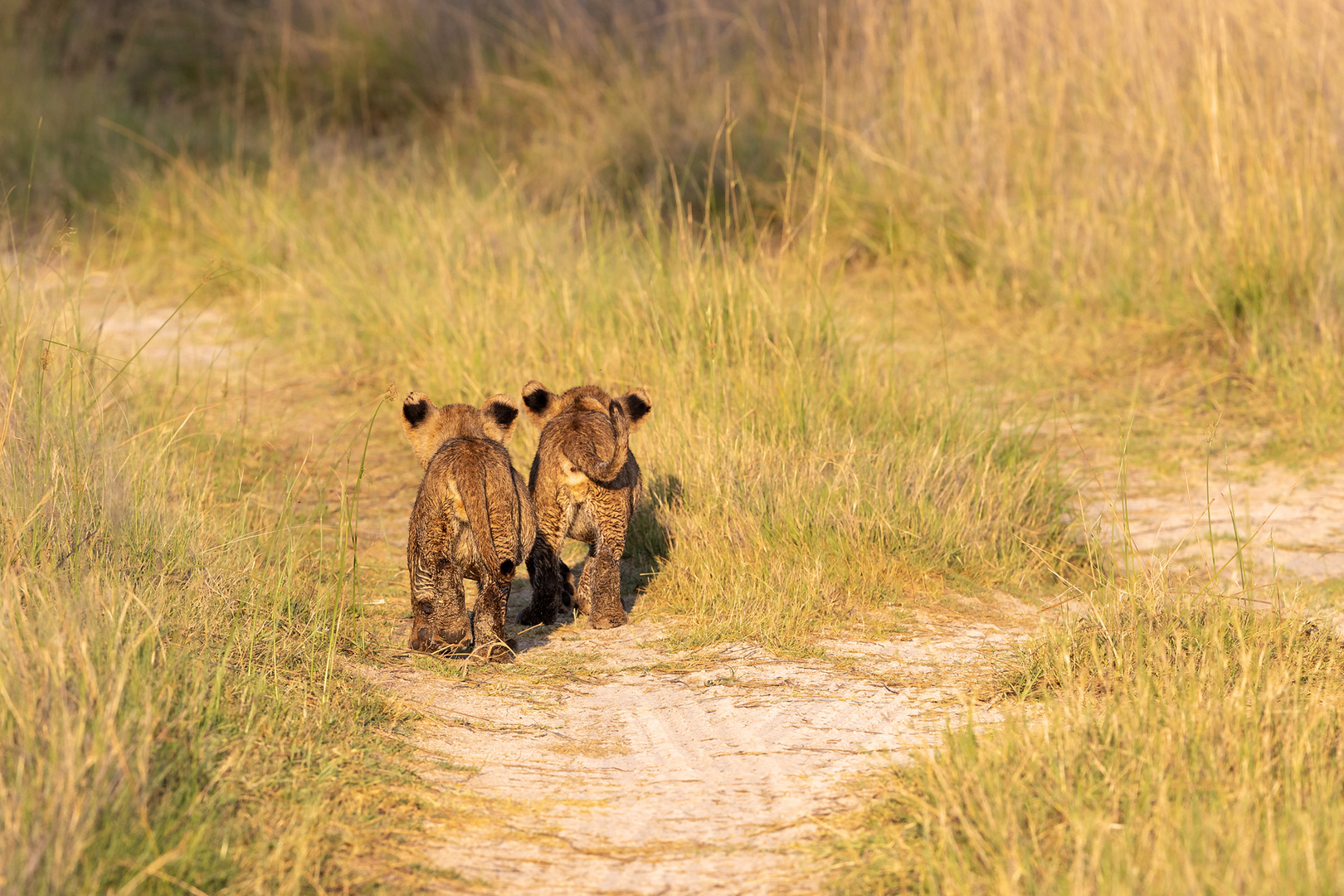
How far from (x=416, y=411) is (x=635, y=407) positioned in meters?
0.82

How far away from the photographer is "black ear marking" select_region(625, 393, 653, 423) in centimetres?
526

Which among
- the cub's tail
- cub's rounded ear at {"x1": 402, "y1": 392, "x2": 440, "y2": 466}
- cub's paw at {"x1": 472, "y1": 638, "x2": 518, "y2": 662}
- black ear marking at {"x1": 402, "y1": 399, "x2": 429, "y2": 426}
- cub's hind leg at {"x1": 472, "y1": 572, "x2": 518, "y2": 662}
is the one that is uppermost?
black ear marking at {"x1": 402, "y1": 399, "x2": 429, "y2": 426}

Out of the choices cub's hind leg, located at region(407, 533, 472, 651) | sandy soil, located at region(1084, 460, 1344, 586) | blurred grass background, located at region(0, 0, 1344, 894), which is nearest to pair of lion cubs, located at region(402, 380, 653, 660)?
cub's hind leg, located at region(407, 533, 472, 651)

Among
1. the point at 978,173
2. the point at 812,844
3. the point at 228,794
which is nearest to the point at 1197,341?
the point at 978,173

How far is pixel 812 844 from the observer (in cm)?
334

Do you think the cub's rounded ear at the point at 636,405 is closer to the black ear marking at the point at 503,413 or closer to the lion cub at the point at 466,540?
the black ear marking at the point at 503,413

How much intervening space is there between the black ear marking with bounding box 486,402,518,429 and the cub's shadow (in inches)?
29.3

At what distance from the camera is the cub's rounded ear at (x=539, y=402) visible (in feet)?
17.1

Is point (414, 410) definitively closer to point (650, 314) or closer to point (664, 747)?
point (664, 747)

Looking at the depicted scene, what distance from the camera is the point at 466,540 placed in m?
4.60

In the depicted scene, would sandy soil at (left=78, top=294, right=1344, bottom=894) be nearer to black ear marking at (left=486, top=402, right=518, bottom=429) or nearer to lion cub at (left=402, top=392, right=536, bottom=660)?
lion cub at (left=402, top=392, right=536, bottom=660)

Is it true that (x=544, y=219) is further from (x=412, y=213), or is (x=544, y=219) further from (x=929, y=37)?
(x=929, y=37)

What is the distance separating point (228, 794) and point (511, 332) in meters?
4.42

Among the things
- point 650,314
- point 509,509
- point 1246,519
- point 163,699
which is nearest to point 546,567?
point 509,509
